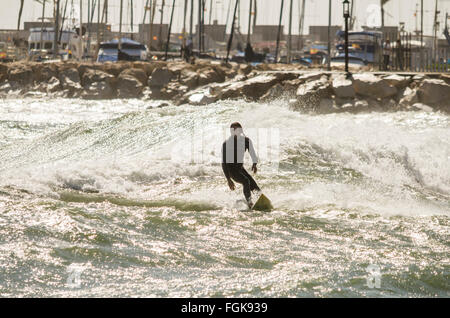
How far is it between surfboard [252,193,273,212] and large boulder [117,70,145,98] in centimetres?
2625

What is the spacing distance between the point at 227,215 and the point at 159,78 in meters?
27.0

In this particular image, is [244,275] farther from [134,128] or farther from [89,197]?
[134,128]

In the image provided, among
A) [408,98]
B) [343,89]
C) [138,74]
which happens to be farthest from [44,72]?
[408,98]

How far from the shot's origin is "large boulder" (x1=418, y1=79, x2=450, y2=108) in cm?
2320

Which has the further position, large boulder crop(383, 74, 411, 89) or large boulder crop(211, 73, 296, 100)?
large boulder crop(211, 73, 296, 100)

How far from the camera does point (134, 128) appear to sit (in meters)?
20.1

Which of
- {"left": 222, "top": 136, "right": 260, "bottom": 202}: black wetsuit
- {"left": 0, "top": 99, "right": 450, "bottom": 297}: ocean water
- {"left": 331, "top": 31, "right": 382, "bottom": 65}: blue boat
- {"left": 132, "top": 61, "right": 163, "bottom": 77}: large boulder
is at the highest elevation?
{"left": 331, "top": 31, "right": 382, "bottom": 65}: blue boat

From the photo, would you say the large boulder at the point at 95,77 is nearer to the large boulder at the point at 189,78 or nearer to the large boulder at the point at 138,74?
the large boulder at the point at 138,74

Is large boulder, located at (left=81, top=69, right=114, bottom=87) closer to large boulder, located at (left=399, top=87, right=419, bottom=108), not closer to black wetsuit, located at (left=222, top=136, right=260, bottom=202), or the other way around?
large boulder, located at (left=399, top=87, right=419, bottom=108)

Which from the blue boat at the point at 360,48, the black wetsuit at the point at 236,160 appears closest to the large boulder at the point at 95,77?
the blue boat at the point at 360,48

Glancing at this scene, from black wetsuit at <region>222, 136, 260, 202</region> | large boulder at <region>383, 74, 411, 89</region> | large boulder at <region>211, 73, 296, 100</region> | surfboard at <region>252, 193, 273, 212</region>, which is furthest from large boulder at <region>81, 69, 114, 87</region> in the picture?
surfboard at <region>252, 193, 273, 212</region>

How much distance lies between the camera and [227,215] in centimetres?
999

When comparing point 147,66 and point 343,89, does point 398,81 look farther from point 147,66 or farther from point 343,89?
point 147,66
